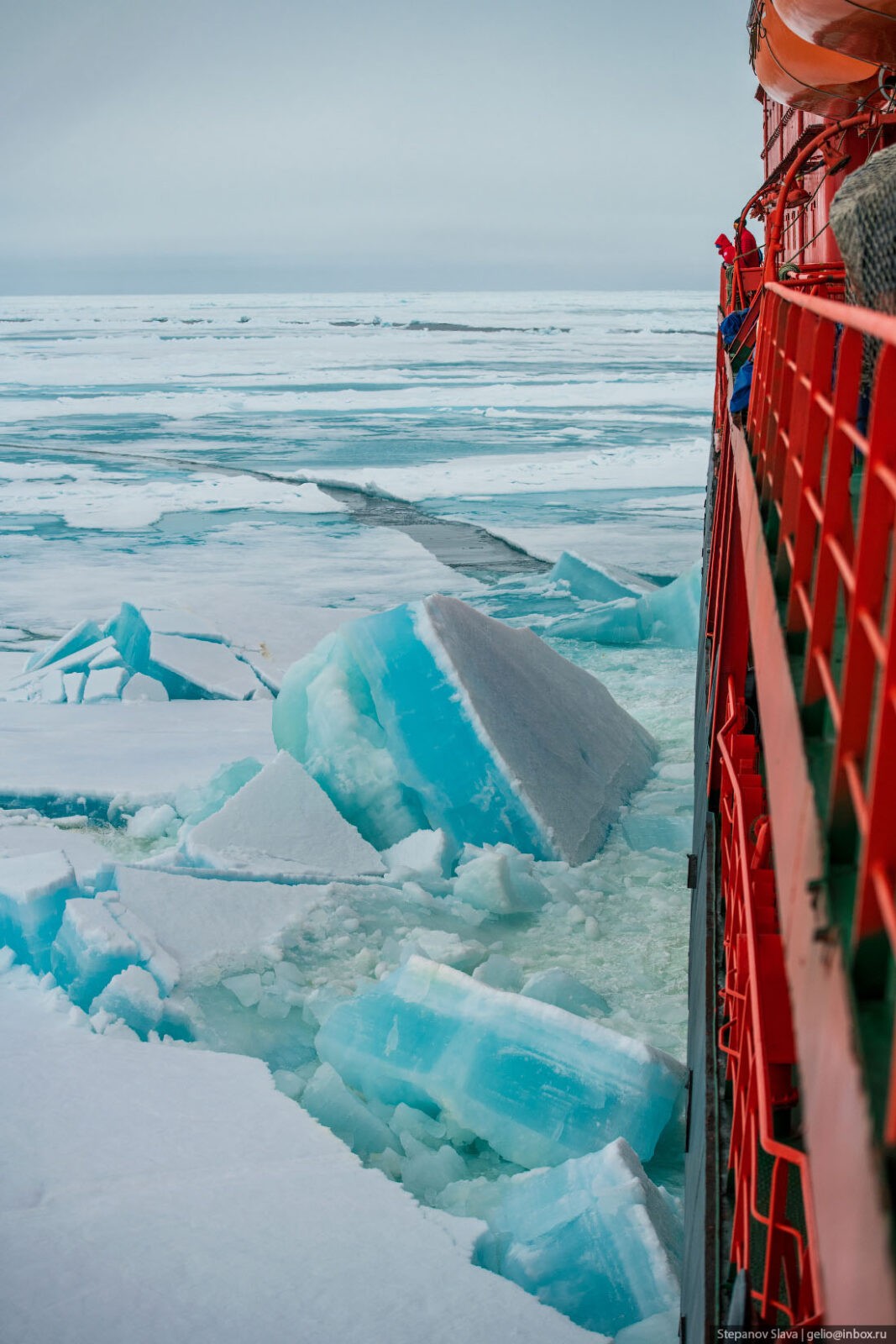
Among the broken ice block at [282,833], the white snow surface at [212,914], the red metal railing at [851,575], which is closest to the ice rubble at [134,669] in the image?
the broken ice block at [282,833]

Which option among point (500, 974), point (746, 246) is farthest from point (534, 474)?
point (500, 974)

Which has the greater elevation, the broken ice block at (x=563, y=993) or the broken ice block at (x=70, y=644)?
the broken ice block at (x=70, y=644)

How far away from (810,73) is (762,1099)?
5607 millimetres

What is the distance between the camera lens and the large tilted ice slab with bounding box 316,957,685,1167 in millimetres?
2947

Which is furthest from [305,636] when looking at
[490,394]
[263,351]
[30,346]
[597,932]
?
[30,346]

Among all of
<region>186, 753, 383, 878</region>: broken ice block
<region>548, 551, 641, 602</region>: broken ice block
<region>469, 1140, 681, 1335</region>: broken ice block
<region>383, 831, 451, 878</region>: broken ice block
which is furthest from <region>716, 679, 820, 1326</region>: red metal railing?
<region>548, 551, 641, 602</region>: broken ice block

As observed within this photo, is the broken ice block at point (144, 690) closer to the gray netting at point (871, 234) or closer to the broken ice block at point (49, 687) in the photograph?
the broken ice block at point (49, 687)

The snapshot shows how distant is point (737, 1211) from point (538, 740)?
3.37m

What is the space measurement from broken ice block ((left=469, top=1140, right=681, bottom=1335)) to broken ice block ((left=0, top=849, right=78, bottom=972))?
6.01ft

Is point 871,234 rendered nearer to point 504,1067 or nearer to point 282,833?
point 504,1067

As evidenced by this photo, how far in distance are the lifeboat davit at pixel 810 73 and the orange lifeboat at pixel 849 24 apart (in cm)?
91

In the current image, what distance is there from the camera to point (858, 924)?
34.6 inches

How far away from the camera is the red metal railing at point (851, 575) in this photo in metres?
0.84

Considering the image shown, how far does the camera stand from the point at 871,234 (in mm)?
1646
